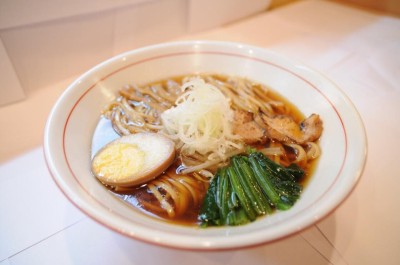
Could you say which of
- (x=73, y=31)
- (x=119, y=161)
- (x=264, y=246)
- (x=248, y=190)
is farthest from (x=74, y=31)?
(x=264, y=246)

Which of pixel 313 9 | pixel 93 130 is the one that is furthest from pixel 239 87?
pixel 313 9

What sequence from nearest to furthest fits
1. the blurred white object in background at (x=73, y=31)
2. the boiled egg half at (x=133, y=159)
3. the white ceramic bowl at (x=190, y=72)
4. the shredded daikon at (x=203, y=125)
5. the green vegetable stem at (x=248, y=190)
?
the white ceramic bowl at (x=190, y=72) < the green vegetable stem at (x=248, y=190) < the boiled egg half at (x=133, y=159) < the shredded daikon at (x=203, y=125) < the blurred white object in background at (x=73, y=31)

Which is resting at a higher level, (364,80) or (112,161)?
(112,161)

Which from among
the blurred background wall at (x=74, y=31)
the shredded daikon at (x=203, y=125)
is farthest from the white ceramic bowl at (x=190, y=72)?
the blurred background wall at (x=74, y=31)

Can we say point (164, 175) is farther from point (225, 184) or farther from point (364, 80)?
point (364, 80)

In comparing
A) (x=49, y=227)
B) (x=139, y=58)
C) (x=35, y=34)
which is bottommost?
(x=49, y=227)

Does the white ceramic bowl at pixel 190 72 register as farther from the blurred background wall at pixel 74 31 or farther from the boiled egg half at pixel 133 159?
the blurred background wall at pixel 74 31
